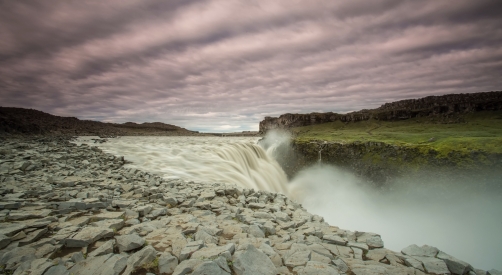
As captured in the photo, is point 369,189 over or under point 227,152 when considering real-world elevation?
under

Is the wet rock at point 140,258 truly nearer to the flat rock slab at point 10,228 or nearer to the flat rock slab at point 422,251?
the flat rock slab at point 10,228

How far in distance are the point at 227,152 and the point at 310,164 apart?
3088 centimetres

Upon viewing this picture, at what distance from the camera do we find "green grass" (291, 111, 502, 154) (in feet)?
136

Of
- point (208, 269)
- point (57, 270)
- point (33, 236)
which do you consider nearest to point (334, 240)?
point (208, 269)

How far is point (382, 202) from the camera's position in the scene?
4216 cm

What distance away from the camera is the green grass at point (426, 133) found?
1633 inches

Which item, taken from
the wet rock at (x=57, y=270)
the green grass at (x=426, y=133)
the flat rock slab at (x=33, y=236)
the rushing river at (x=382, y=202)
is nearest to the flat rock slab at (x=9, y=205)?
the flat rock slab at (x=33, y=236)

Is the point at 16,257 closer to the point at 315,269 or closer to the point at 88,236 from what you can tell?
the point at 88,236

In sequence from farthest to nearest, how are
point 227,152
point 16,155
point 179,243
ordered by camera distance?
point 227,152
point 16,155
point 179,243

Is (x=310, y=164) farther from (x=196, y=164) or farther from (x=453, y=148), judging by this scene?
(x=196, y=164)

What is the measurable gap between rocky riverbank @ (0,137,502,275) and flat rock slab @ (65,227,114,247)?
0.02 meters

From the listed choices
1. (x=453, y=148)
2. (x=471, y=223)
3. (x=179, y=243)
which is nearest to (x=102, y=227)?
(x=179, y=243)

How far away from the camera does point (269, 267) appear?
4.39m

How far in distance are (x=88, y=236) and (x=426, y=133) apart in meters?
93.7
